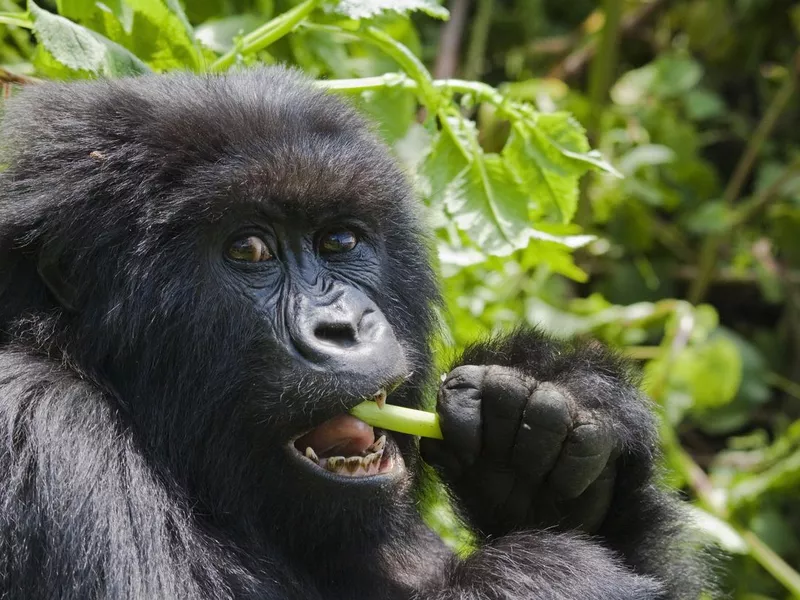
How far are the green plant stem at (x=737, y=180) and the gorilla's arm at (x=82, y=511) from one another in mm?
4353

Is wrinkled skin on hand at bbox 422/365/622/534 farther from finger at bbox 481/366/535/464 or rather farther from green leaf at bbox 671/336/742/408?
green leaf at bbox 671/336/742/408

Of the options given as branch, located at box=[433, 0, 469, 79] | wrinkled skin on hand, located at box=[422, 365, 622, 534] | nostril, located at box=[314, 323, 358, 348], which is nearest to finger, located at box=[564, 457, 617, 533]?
wrinkled skin on hand, located at box=[422, 365, 622, 534]

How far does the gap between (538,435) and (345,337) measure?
0.51 m

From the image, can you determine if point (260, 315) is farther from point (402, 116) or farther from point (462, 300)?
point (462, 300)

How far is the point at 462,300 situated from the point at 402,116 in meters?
1.11

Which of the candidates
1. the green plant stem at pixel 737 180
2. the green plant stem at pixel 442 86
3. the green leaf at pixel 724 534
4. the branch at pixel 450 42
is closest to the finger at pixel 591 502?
the green plant stem at pixel 442 86

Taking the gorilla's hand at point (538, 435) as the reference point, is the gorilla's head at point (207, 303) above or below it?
above

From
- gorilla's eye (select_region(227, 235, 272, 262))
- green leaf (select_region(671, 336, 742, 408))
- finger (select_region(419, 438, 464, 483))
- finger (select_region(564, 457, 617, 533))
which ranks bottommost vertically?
green leaf (select_region(671, 336, 742, 408))

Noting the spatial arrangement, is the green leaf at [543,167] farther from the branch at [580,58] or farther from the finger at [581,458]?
the branch at [580,58]

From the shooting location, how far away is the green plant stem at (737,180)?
5949 millimetres

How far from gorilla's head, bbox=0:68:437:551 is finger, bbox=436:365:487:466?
139 mm

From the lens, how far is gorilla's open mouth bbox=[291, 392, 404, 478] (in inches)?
88.6

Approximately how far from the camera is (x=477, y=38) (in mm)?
5922

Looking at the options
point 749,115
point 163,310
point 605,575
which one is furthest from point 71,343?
point 749,115
